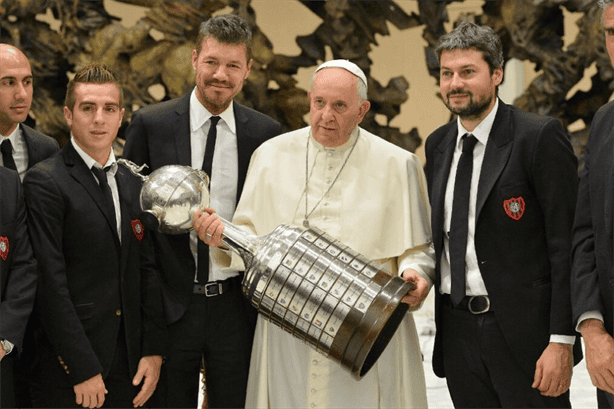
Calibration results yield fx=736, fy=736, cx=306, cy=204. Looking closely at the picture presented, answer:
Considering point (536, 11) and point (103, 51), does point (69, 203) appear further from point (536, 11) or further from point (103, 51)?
point (536, 11)

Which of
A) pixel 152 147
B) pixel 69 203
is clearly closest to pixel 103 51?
pixel 152 147

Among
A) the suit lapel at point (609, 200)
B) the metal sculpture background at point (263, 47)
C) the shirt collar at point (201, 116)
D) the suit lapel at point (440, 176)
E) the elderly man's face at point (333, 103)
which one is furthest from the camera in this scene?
the metal sculpture background at point (263, 47)

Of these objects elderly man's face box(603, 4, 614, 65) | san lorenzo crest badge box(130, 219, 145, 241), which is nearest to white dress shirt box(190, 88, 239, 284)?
san lorenzo crest badge box(130, 219, 145, 241)

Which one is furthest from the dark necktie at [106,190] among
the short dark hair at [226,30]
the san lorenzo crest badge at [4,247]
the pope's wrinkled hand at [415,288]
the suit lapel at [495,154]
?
the suit lapel at [495,154]

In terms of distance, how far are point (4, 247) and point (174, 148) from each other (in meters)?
0.85

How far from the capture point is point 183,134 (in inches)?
122

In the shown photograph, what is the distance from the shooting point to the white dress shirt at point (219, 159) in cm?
307

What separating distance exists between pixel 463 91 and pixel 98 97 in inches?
54.3

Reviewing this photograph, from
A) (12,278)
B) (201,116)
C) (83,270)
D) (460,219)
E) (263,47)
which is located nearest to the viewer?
(12,278)

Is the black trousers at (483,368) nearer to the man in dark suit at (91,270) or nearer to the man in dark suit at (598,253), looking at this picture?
the man in dark suit at (598,253)

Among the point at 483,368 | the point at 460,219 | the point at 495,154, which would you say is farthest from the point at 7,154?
the point at 483,368

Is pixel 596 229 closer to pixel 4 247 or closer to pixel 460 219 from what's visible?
pixel 460 219

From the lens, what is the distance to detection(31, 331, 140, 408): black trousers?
2682 millimetres

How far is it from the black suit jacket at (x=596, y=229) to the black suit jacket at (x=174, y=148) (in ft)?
4.49
